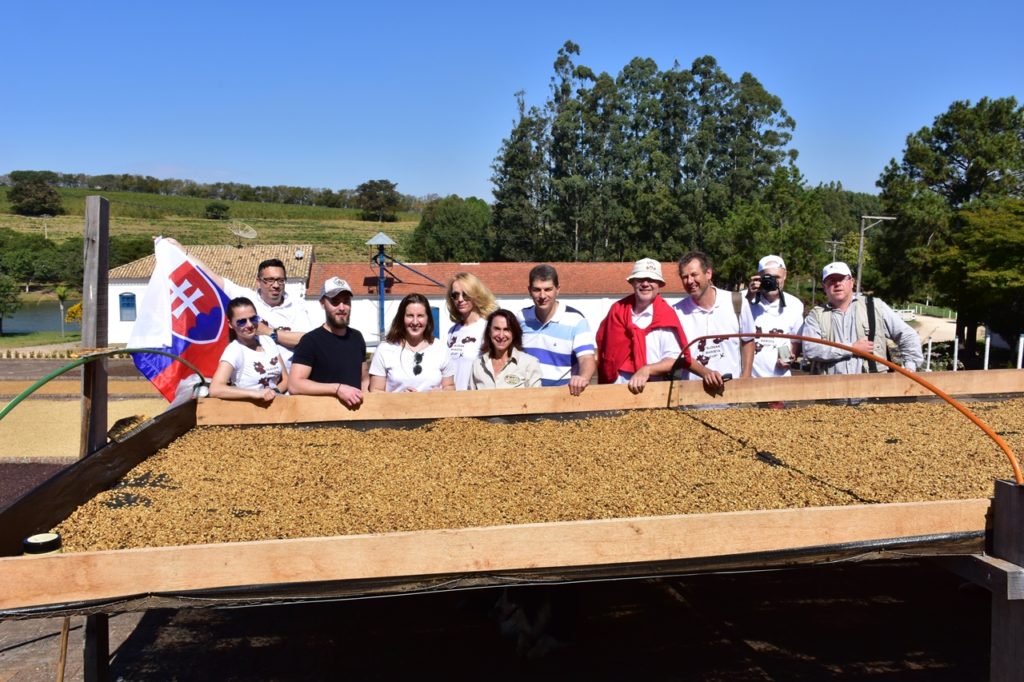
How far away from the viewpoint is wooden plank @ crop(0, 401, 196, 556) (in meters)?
2.25

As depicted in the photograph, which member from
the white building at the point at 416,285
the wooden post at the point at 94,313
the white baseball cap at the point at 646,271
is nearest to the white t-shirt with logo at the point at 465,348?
Answer: the white baseball cap at the point at 646,271

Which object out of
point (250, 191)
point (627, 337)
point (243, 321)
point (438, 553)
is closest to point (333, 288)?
point (243, 321)

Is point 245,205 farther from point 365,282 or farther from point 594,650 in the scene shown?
point 594,650

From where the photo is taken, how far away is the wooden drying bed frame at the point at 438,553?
200 cm

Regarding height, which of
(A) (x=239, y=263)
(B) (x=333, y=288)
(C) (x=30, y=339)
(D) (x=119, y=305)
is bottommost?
(C) (x=30, y=339)

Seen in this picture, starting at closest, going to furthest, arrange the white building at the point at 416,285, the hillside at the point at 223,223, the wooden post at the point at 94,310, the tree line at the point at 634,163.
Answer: the wooden post at the point at 94,310 < the white building at the point at 416,285 < the tree line at the point at 634,163 < the hillside at the point at 223,223

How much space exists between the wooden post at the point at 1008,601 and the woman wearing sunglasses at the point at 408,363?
8.80ft

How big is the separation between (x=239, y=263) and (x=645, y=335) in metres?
36.2

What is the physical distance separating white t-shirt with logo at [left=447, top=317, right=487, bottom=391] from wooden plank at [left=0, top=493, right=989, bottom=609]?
88.4 inches

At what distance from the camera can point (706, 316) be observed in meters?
4.78

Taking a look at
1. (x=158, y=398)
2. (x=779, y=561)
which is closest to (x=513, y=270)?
(x=158, y=398)

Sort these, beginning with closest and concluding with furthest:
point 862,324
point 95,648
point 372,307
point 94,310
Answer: point 95,648, point 94,310, point 862,324, point 372,307

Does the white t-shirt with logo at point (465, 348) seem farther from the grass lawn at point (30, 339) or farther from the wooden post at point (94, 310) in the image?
the grass lawn at point (30, 339)

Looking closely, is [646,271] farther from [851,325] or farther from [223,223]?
[223,223]
